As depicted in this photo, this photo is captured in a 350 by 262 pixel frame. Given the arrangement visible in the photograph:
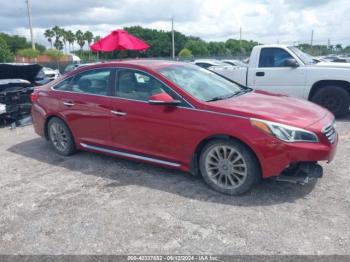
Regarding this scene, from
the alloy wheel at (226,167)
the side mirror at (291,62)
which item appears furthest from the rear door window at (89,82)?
the side mirror at (291,62)

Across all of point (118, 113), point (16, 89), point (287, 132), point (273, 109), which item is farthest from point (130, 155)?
point (16, 89)

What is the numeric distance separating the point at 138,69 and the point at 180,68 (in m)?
0.61

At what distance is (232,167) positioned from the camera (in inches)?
148

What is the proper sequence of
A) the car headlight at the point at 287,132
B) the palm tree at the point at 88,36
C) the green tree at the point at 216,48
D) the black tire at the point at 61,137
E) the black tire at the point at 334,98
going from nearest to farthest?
1. the car headlight at the point at 287,132
2. the black tire at the point at 61,137
3. the black tire at the point at 334,98
4. the green tree at the point at 216,48
5. the palm tree at the point at 88,36

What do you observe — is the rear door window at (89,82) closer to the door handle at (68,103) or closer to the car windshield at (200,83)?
the door handle at (68,103)

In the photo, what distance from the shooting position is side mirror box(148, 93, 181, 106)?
3.94 m

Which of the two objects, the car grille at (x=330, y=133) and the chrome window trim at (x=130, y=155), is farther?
the chrome window trim at (x=130, y=155)

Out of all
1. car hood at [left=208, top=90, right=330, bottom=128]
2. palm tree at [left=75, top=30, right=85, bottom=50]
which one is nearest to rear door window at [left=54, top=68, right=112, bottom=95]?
car hood at [left=208, top=90, right=330, bottom=128]

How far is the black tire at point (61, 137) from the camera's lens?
5.34 metres

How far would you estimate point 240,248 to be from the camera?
9.47 ft

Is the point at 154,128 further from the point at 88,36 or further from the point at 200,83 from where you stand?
the point at 88,36

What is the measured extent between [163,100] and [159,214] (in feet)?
4.26

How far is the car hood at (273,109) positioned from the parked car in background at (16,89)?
5.55 metres

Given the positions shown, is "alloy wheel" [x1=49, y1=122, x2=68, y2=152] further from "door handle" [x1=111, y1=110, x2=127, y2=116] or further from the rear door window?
"door handle" [x1=111, y1=110, x2=127, y2=116]
